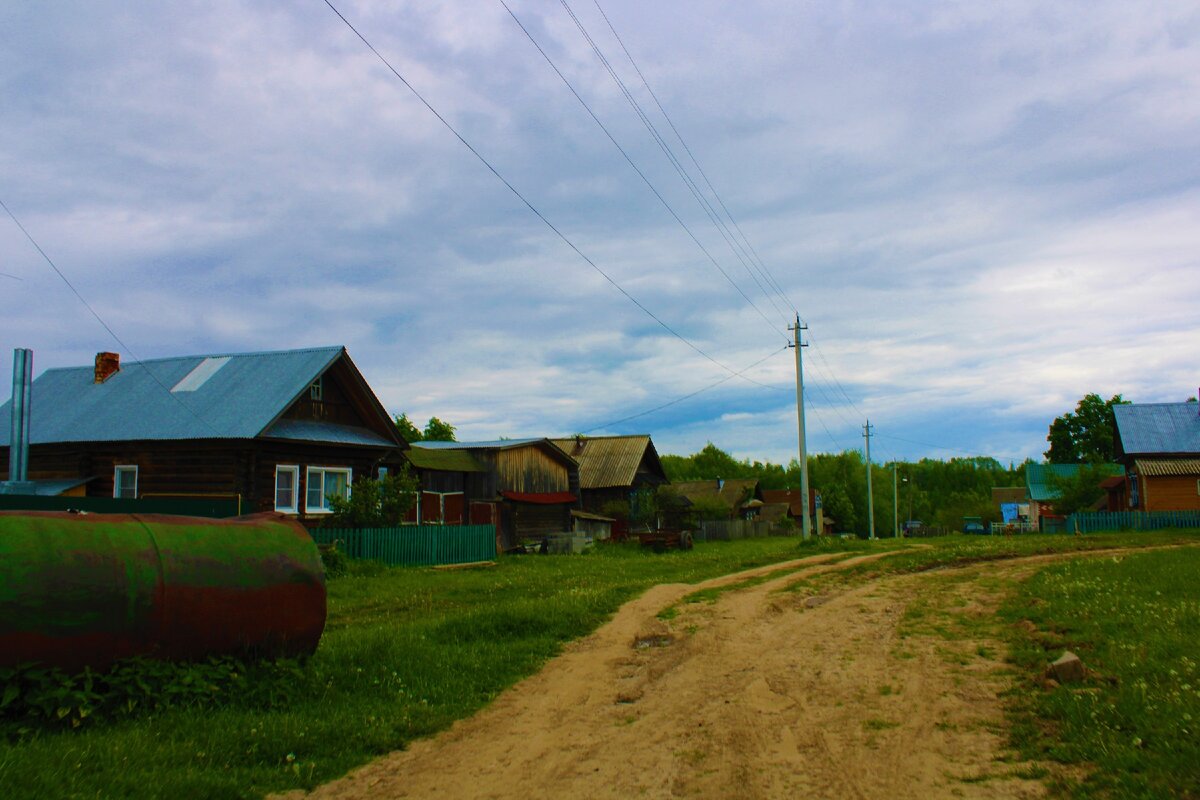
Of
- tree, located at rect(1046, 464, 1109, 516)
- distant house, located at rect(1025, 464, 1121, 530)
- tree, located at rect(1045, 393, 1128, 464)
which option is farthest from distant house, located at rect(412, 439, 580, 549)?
tree, located at rect(1045, 393, 1128, 464)

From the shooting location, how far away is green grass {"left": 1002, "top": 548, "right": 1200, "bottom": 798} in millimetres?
6078

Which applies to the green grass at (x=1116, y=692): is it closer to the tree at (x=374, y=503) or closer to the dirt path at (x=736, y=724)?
the dirt path at (x=736, y=724)

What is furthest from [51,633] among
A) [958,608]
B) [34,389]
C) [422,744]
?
[34,389]

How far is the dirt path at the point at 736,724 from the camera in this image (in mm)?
6625

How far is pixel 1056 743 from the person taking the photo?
695cm

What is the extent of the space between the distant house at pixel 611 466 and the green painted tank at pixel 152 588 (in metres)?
43.6

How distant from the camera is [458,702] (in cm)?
932

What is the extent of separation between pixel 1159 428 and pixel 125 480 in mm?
49805

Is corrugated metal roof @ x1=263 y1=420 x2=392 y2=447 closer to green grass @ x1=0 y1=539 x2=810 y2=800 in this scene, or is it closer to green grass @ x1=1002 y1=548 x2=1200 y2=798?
green grass @ x1=0 y1=539 x2=810 y2=800

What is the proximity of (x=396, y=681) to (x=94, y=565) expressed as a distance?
10.9 feet

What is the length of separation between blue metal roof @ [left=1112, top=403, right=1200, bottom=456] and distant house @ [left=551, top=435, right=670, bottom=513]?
2725 cm

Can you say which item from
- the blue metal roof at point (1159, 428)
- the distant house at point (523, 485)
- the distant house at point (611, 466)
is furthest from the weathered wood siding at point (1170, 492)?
the distant house at point (523, 485)

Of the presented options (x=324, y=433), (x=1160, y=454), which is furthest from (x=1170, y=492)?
(x=324, y=433)

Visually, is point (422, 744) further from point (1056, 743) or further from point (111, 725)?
point (1056, 743)
